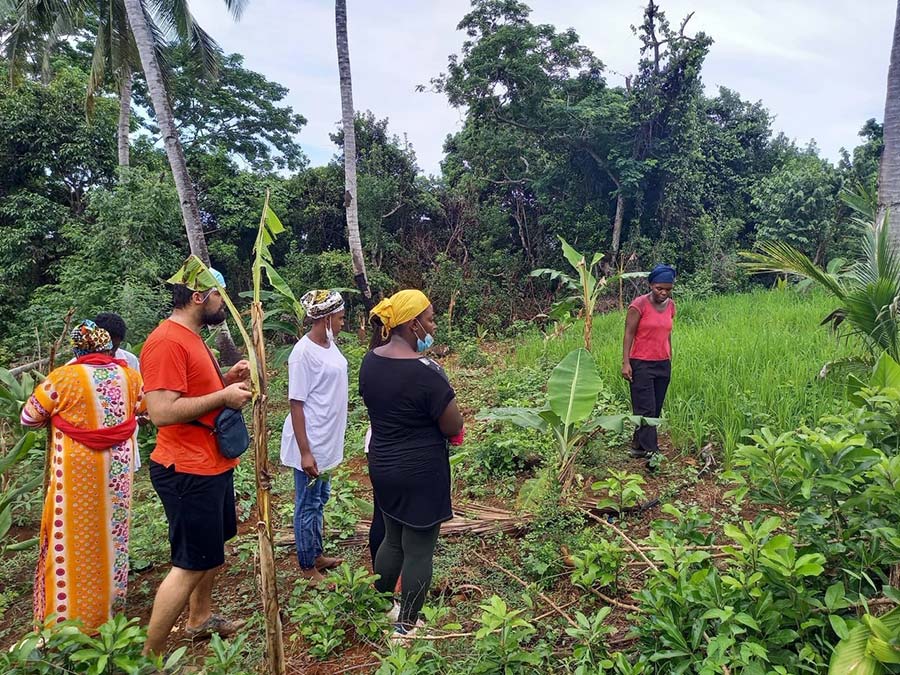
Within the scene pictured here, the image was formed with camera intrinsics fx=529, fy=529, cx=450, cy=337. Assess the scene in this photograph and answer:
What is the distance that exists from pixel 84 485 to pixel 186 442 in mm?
518

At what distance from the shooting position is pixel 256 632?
250 centimetres

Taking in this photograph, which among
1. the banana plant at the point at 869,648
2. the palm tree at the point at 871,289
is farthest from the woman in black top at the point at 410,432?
the palm tree at the point at 871,289

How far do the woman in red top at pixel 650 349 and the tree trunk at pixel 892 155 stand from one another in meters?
2.46

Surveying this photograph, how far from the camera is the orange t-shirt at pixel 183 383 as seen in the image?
2.11 metres

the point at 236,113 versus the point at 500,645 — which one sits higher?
the point at 236,113

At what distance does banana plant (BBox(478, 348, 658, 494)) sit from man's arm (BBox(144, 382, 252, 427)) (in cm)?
192

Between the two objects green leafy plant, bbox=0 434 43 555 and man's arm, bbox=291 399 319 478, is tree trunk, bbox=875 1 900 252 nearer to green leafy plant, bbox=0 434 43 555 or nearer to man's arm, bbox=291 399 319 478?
man's arm, bbox=291 399 319 478

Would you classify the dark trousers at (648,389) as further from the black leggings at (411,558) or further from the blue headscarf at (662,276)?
the black leggings at (411,558)

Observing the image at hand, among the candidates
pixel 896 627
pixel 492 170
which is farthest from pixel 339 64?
pixel 896 627

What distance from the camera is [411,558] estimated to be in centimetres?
230

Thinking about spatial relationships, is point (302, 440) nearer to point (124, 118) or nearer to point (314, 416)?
point (314, 416)

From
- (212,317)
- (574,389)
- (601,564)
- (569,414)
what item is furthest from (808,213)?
(212,317)

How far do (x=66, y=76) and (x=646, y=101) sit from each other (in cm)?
1232

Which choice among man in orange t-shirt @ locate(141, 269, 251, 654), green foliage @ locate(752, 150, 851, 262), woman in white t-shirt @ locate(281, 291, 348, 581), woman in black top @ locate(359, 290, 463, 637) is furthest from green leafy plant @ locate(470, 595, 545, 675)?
green foliage @ locate(752, 150, 851, 262)
